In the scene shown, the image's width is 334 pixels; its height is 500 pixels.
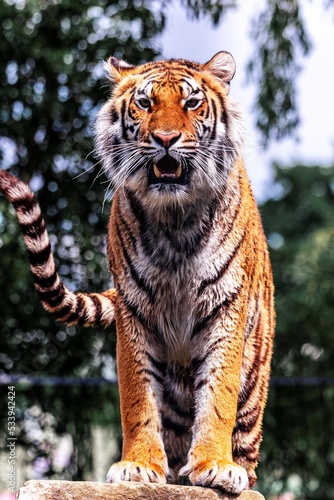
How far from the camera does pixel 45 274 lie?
3898 millimetres

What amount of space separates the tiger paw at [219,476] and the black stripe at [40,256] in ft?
3.33

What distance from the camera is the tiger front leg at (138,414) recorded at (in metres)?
3.53

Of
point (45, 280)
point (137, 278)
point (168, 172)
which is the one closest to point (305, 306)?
point (45, 280)

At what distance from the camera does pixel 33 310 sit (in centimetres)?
775

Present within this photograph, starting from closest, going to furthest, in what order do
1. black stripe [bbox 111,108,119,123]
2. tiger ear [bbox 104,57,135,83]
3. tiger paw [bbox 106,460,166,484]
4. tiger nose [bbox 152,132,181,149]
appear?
tiger nose [bbox 152,132,181,149] → tiger paw [bbox 106,460,166,484] → black stripe [bbox 111,108,119,123] → tiger ear [bbox 104,57,135,83]

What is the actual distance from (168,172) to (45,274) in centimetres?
74

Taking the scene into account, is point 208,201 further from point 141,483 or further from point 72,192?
point 72,192

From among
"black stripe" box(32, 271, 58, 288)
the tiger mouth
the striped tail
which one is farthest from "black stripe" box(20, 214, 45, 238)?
the tiger mouth

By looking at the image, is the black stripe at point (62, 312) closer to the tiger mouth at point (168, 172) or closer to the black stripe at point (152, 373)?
the black stripe at point (152, 373)

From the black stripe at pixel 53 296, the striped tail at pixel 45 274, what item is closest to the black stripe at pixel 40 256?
the striped tail at pixel 45 274

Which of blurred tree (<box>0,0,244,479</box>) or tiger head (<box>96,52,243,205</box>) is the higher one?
→ blurred tree (<box>0,0,244,479</box>)

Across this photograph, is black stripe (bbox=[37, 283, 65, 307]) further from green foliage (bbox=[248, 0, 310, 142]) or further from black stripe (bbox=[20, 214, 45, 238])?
green foliage (bbox=[248, 0, 310, 142])

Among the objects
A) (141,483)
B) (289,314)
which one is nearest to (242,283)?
(141,483)

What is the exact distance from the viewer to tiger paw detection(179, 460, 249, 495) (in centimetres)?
346
